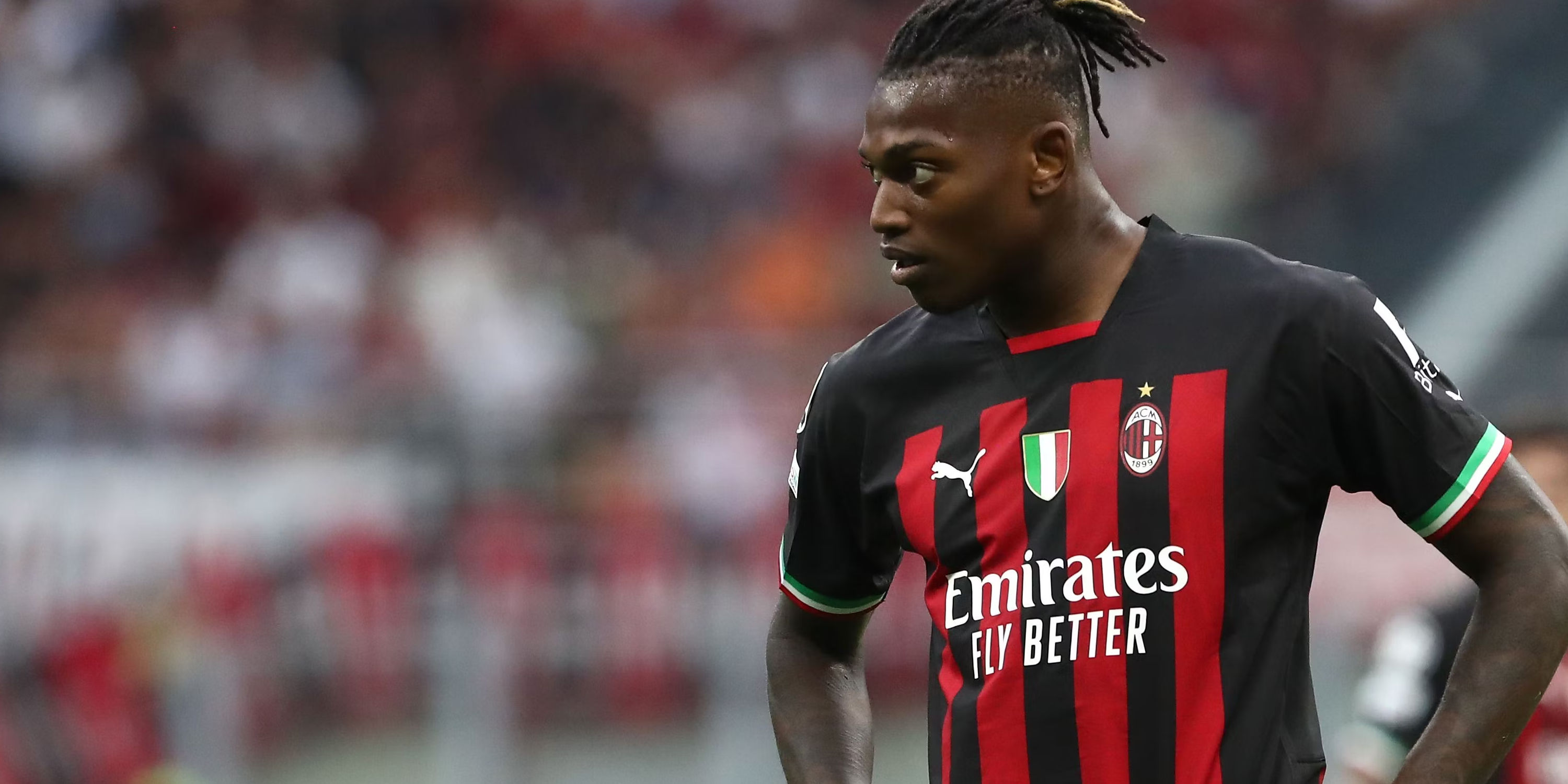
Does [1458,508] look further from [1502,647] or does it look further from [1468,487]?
[1502,647]

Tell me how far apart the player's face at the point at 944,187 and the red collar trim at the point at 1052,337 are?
133 mm

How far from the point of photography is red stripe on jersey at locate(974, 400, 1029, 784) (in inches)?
105

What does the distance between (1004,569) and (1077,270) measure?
428 mm

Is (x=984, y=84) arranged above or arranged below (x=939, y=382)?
above

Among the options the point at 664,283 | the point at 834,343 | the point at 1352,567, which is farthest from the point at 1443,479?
the point at 664,283

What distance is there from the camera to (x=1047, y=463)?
8.95 feet

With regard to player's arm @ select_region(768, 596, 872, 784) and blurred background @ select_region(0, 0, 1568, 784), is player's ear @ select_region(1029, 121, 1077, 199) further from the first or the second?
blurred background @ select_region(0, 0, 1568, 784)

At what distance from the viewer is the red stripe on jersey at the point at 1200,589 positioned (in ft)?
8.41

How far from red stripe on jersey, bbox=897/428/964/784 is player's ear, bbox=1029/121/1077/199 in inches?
15.4

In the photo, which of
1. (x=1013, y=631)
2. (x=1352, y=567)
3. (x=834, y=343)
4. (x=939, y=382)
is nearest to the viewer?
(x=1013, y=631)

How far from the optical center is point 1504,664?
2455 mm

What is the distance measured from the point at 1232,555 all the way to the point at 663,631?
17.2 ft

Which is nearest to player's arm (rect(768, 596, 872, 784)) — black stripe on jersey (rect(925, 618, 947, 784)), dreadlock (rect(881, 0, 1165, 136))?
black stripe on jersey (rect(925, 618, 947, 784))

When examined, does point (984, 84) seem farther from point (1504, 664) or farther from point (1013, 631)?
point (1504, 664)
